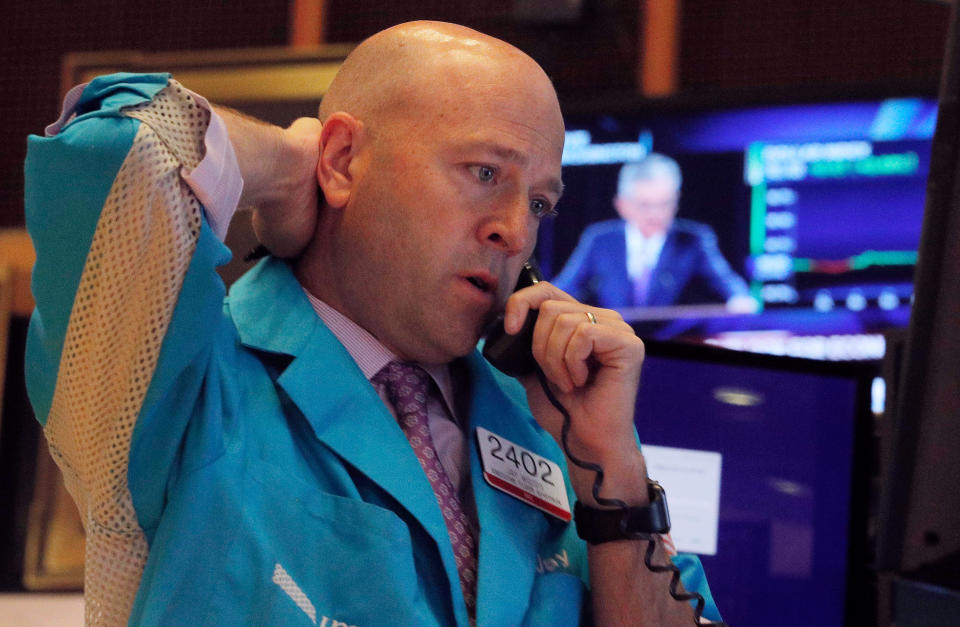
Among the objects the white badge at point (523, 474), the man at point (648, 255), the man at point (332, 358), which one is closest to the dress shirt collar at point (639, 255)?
the man at point (648, 255)

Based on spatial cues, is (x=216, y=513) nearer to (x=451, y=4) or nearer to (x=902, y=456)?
(x=902, y=456)

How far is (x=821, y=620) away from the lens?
183 cm

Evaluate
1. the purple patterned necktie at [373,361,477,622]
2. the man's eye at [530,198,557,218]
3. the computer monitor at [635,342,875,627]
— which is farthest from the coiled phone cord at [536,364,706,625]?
the computer monitor at [635,342,875,627]

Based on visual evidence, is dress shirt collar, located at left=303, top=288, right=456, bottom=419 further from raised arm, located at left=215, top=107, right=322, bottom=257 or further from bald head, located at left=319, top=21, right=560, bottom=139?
bald head, located at left=319, top=21, right=560, bottom=139

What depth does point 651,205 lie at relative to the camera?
3.73 metres

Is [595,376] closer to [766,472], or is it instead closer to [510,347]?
[510,347]

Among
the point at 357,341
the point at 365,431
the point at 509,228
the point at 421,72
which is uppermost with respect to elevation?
the point at 421,72

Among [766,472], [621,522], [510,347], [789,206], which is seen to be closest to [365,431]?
[510,347]

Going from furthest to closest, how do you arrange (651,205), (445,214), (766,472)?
(651,205) → (766,472) → (445,214)

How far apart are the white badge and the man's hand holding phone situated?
0.05 metres

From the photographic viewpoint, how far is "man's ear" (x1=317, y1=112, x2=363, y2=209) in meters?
1.48

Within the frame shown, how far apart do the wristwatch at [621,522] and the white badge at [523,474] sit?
0.06 m

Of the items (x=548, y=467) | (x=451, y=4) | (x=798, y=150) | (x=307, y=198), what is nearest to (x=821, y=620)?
(x=548, y=467)

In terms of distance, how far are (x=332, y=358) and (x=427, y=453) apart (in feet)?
0.59
